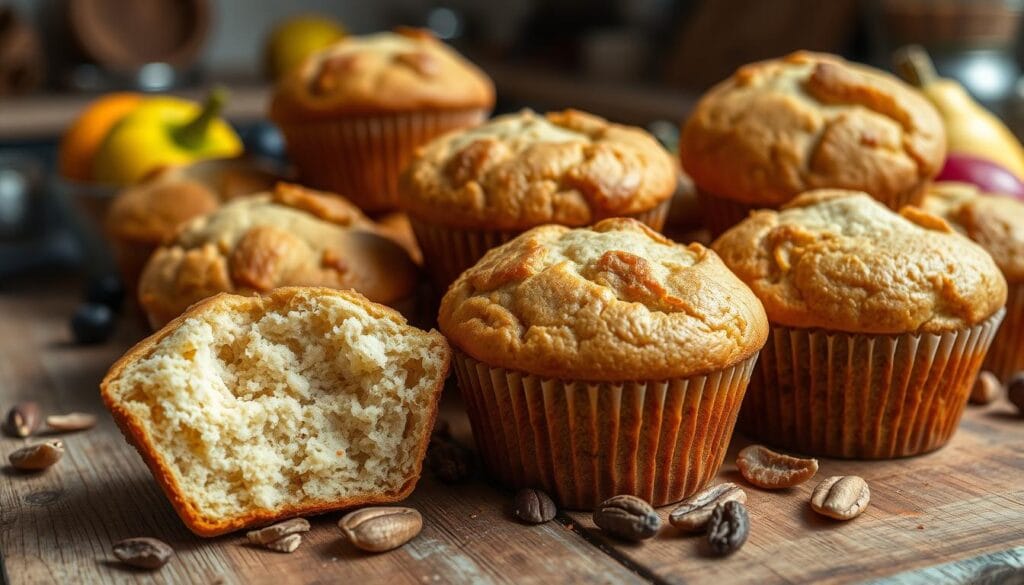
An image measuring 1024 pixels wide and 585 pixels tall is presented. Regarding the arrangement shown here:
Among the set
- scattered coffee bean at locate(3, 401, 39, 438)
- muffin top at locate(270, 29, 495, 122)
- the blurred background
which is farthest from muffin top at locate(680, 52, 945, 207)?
scattered coffee bean at locate(3, 401, 39, 438)

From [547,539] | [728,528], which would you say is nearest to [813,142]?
[728,528]

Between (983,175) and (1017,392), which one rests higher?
(983,175)

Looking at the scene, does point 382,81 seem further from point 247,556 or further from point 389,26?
point 389,26

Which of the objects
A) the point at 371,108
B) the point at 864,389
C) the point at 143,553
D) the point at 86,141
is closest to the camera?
the point at 143,553

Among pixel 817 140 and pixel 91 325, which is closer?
pixel 817 140

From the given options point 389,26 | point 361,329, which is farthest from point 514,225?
point 389,26

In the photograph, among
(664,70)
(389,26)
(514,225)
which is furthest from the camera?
(389,26)

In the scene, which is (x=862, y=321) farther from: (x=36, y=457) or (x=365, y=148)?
(x=36, y=457)
